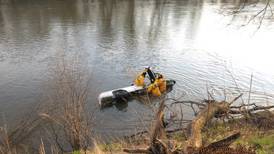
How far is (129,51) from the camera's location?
17266 mm

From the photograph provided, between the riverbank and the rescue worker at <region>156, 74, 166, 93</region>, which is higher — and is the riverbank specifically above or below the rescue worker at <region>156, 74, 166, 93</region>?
above

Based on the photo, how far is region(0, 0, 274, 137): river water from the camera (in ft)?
39.5

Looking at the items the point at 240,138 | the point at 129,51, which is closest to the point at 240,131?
the point at 240,138

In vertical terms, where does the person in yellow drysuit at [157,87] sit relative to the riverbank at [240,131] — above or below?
below

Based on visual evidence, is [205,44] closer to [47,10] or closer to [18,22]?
[18,22]

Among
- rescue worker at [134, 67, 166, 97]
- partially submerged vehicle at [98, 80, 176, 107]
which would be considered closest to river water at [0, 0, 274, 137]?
partially submerged vehicle at [98, 80, 176, 107]

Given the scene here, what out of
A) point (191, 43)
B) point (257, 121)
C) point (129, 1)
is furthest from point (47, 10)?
point (257, 121)

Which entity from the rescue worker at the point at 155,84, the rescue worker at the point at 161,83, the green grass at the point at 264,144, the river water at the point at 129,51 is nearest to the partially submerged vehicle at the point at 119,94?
the rescue worker at the point at 155,84

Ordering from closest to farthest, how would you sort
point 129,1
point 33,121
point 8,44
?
point 33,121 → point 8,44 → point 129,1

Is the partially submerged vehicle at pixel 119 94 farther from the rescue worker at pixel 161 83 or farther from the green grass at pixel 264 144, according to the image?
the green grass at pixel 264 144

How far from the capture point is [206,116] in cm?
562

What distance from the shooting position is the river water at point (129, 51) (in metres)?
12.1

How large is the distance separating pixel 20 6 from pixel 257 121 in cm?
2880

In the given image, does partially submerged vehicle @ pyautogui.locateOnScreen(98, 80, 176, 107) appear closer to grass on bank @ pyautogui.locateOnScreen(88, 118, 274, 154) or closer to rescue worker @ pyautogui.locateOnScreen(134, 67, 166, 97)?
rescue worker @ pyautogui.locateOnScreen(134, 67, 166, 97)
